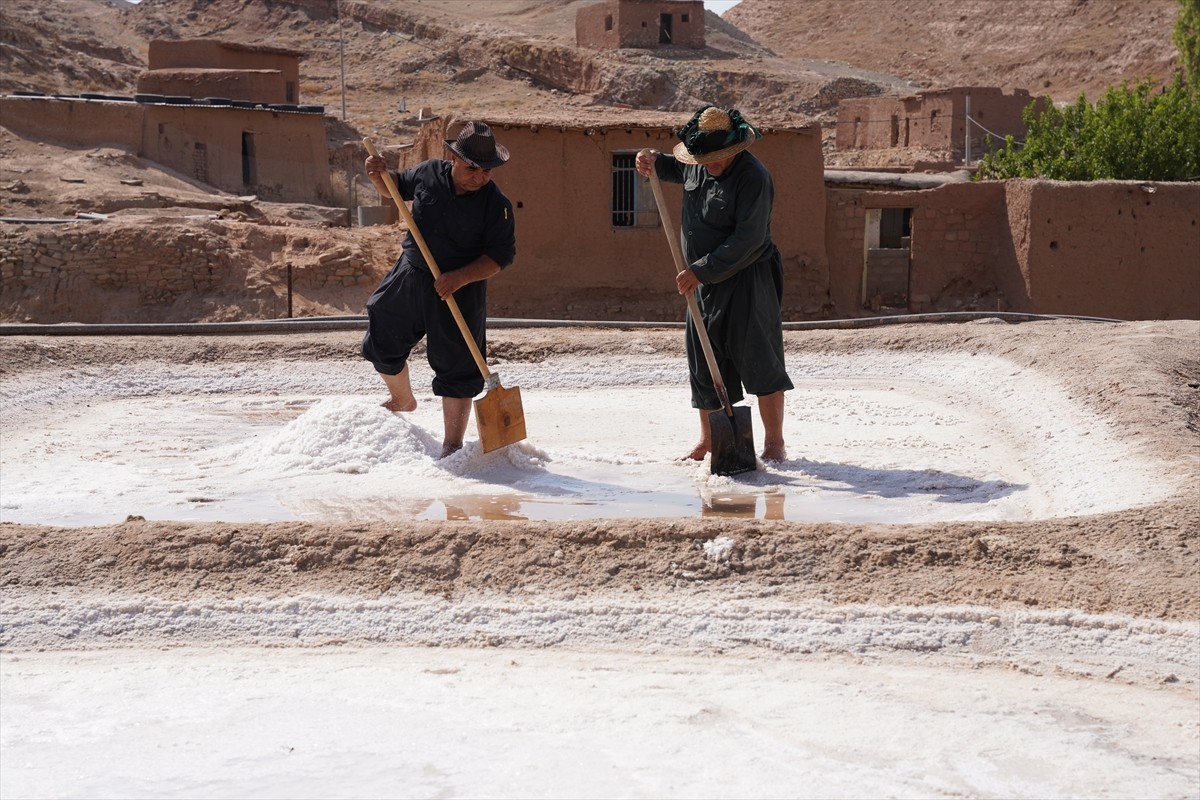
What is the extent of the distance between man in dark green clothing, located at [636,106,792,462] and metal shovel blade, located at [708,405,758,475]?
3.4 inches

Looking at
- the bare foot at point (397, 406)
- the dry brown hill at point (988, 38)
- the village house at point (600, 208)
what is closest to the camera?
the bare foot at point (397, 406)

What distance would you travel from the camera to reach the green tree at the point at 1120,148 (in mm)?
20672

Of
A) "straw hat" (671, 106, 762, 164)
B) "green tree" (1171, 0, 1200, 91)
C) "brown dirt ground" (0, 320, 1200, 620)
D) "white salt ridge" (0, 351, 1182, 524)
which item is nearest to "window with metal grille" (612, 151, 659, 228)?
"white salt ridge" (0, 351, 1182, 524)

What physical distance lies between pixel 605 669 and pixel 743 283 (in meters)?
2.66

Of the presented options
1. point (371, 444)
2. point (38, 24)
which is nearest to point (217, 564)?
point (371, 444)

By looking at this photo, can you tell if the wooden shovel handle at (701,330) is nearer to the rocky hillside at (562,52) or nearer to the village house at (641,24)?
the rocky hillside at (562,52)

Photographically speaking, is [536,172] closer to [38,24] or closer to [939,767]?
[939,767]

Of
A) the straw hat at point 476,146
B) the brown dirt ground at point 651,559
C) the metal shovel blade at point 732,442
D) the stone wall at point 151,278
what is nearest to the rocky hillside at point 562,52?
the stone wall at point 151,278

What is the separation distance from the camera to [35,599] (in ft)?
14.3

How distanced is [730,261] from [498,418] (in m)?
1.26

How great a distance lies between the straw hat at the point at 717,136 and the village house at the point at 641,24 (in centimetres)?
4312

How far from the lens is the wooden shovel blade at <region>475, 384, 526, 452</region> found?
20.2 feet

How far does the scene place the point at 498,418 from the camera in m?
6.20

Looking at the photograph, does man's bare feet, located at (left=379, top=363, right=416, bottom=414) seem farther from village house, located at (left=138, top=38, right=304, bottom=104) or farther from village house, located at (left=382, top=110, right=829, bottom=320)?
village house, located at (left=138, top=38, right=304, bottom=104)
